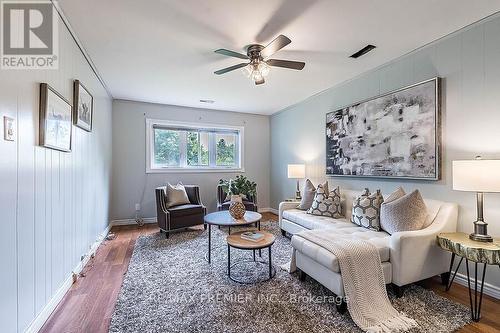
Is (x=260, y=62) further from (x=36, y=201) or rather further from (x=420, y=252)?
(x=420, y=252)

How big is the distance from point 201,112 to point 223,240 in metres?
2.98

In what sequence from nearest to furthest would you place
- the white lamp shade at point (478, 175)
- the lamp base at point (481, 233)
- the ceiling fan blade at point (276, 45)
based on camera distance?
A: the white lamp shade at point (478, 175) → the lamp base at point (481, 233) → the ceiling fan blade at point (276, 45)

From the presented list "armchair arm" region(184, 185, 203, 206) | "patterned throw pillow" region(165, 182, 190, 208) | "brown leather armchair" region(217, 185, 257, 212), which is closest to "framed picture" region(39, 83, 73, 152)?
"patterned throw pillow" region(165, 182, 190, 208)

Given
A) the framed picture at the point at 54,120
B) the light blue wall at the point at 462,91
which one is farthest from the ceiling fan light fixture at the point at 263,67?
the framed picture at the point at 54,120

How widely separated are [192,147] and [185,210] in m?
1.79

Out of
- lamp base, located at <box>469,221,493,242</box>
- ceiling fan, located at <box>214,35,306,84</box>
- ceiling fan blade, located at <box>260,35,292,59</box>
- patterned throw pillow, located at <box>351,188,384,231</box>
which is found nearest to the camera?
lamp base, located at <box>469,221,493,242</box>

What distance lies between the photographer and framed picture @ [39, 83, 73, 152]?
1722mm

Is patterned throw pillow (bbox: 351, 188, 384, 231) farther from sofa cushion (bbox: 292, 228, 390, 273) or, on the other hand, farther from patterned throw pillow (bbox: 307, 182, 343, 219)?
patterned throw pillow (bbox: 307, 182, 343, 219)

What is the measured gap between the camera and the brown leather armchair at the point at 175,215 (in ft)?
12.6

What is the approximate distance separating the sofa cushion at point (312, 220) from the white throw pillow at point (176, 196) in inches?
73.4

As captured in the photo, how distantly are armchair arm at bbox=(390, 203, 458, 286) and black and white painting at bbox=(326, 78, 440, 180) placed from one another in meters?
0.50

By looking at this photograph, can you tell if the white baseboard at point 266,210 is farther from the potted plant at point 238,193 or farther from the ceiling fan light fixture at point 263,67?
the ceiling fan light fixture at point 263,67

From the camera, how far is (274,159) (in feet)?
18.9

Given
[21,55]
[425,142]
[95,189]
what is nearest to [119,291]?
[95,189]
